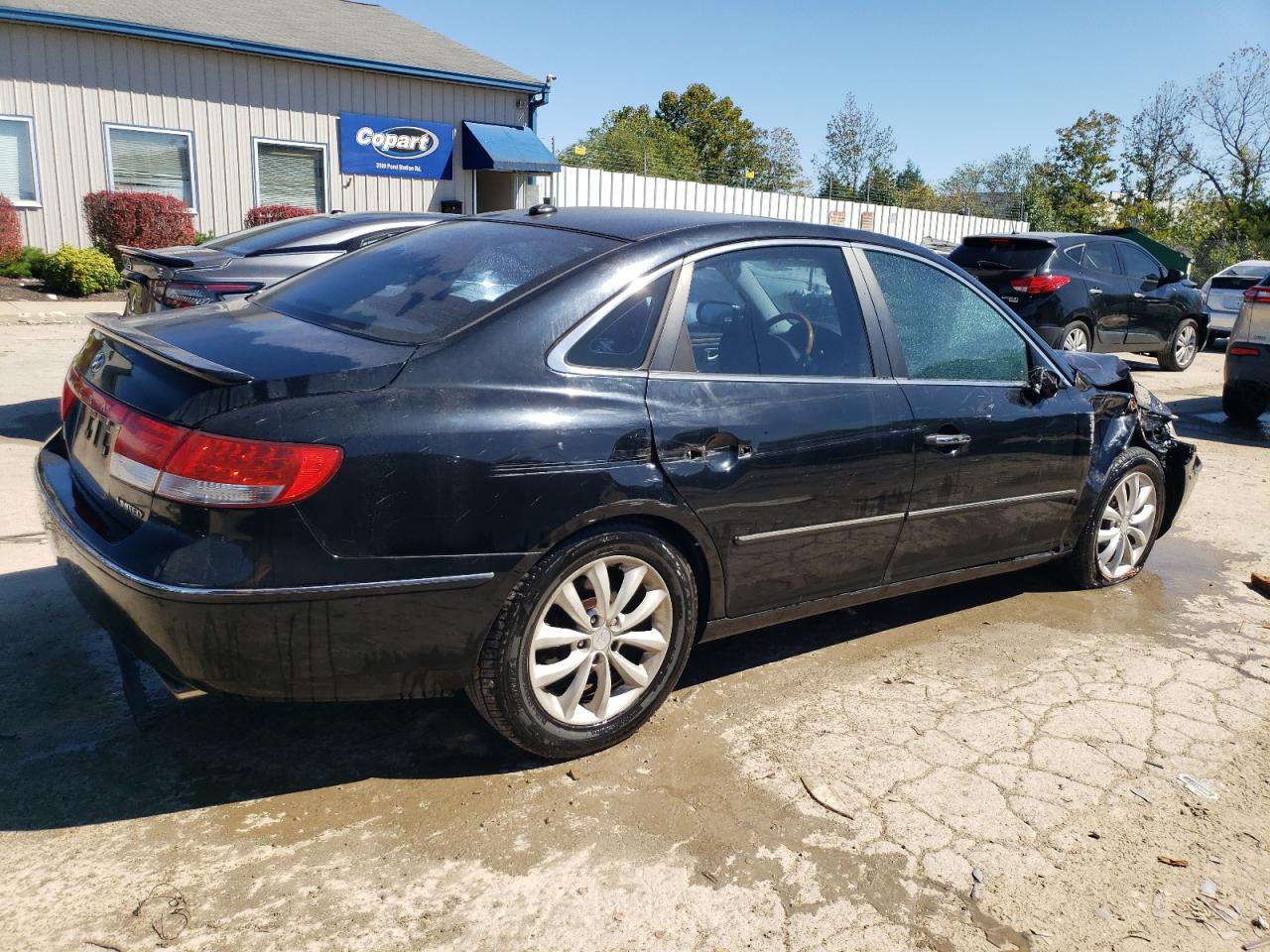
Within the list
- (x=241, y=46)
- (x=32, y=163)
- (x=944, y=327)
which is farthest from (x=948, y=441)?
(x=241, y=46)

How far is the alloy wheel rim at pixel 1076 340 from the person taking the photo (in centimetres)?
1186

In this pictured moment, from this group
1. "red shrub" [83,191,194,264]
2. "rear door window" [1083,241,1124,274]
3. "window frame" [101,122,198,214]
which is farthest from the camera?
"window frame" [101,122,198,214]

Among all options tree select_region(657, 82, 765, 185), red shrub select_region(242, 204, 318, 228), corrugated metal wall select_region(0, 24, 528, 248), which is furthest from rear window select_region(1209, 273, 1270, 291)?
tree select_region(657, 82, 765, 185)

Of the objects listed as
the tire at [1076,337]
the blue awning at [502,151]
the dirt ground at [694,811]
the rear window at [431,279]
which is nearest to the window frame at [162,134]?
the blue awning at [502,151]

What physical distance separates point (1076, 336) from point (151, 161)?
14.6m

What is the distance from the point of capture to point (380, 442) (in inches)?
104

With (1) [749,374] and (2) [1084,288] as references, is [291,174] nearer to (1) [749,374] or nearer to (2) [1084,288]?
(2) [1084,288]

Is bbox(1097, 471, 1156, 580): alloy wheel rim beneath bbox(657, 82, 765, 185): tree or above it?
beneath

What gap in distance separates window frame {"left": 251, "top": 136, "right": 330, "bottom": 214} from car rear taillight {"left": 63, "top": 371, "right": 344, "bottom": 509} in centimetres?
1616

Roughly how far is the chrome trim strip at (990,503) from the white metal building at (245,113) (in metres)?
16.6

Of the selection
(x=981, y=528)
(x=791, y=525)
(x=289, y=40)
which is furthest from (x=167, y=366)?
(x=289, y=40)

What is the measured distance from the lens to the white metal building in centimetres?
1583

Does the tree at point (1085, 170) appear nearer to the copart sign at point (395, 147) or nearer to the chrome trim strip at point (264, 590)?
the copart sign at point (395, 147)

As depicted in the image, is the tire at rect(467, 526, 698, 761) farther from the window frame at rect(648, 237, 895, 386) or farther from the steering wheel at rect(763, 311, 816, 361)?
the steering wheel at rect(763, 311, 816, 361)
